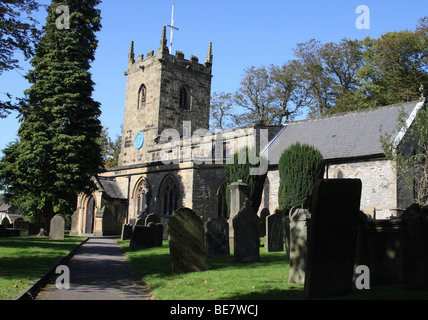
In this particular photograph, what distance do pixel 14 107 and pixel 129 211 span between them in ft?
69.3

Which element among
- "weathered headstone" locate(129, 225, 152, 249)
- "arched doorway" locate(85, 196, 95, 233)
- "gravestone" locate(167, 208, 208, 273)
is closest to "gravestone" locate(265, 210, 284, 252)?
"gravestone" locate(167, 208, 208, 273)

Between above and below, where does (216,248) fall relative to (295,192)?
below

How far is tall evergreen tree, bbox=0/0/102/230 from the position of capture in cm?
2183

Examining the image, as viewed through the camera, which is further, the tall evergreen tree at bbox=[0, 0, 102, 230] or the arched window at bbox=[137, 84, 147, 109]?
the arched window at bbox=[137, 84, 147, 109]

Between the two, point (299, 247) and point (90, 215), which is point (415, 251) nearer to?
point (299, 247)

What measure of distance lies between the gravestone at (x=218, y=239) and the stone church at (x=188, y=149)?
9.89 m

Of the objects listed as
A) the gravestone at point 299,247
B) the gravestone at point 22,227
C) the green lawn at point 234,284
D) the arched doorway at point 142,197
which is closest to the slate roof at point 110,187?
the arched doorway at point 142,197

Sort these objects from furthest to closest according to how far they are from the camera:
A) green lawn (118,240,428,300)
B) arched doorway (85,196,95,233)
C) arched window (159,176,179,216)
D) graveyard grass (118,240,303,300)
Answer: arched doorway (85,196,95,233) → arched window (159,176,179,216) → graveyard grass (118,240,303,300) → green lawn (118,240,428,300)

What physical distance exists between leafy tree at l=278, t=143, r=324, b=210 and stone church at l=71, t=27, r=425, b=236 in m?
2.98

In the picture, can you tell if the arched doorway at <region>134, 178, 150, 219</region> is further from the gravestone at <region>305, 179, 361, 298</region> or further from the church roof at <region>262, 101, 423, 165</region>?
the gravestone at <region>305, 179, 361, 298</region>
